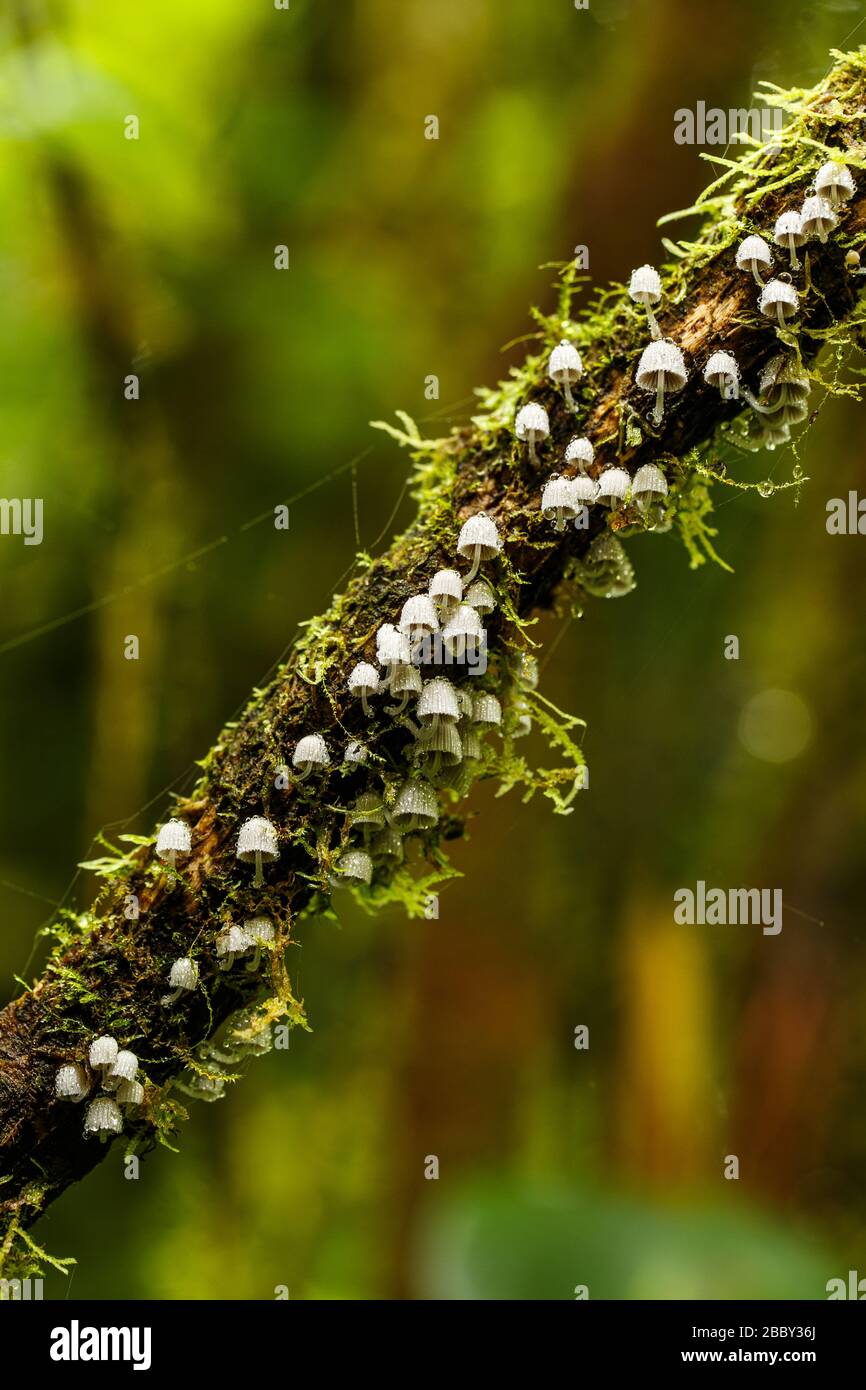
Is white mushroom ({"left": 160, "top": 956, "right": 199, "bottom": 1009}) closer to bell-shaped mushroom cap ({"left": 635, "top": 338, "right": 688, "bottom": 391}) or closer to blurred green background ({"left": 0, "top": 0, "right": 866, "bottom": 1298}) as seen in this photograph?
bell-shaped mushroom cap ({"left": 635, "top": 338, "right": 688, "bottom": 391})

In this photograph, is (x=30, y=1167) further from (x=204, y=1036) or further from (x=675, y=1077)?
(x=675, y=1077)

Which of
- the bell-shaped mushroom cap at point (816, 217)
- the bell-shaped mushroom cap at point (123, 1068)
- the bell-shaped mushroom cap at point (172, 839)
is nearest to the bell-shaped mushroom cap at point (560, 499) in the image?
the bell-shaped mushroom cap at point (816, 217)

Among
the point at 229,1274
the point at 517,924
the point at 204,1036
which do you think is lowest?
the point at 229,1274

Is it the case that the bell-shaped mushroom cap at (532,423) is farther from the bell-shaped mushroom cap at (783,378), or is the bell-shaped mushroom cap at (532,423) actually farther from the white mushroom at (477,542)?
the bell-shaped mushroom cap at (783,378)

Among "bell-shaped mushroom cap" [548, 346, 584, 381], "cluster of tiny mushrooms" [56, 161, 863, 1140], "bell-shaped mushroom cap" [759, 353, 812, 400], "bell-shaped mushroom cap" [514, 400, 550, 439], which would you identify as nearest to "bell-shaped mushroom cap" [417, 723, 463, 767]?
"cluster of tiny mushrooms" [56, 161, 863, 1140]

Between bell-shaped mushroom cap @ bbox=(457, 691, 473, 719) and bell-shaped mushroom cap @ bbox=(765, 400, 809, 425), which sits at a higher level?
bell-shaped mushroom cap @ bbox=(765, 400, 809, 425)
